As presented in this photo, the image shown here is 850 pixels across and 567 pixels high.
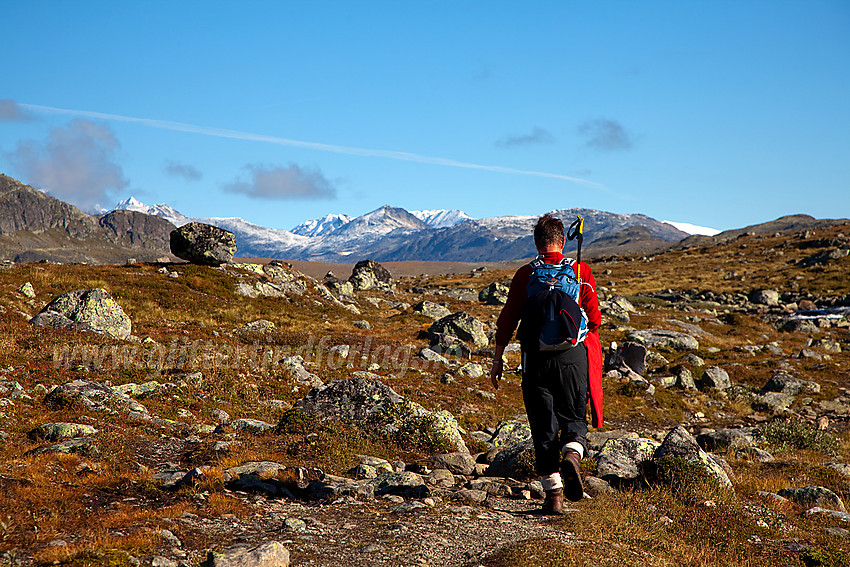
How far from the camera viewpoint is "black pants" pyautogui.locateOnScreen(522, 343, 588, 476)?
7.41 meters

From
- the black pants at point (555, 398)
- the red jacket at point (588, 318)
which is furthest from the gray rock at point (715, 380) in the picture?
the black pants at point (555, 398)

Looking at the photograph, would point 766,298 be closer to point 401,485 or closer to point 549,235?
point 401,485

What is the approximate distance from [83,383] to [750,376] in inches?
1222

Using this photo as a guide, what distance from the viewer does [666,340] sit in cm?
3916

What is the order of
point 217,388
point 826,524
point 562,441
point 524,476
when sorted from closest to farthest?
point 562,441 < point 826,524 < point 524,476 < point 217,388

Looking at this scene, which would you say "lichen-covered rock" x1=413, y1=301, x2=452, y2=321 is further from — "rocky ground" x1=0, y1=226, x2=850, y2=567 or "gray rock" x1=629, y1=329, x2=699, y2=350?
"gray rock" x1=629, y1=329, x2=699, y2=350

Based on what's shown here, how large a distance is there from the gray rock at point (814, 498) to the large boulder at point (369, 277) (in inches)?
2217

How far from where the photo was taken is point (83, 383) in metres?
14.7

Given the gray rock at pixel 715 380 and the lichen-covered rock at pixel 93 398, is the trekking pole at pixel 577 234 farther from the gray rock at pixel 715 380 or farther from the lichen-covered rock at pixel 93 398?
the gray rock at pixel 715 380

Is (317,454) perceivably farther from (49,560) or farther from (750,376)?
(750,376)

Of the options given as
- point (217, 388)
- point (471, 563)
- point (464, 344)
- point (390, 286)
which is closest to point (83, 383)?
point (217, 388)

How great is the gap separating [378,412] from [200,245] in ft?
103

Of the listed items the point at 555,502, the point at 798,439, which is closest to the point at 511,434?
the point at 555,502

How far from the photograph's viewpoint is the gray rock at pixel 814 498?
10414 mm
